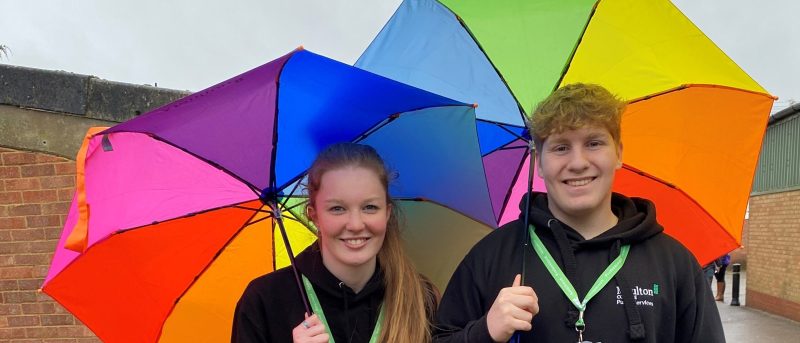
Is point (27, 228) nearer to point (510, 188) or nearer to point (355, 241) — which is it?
point (355, 241)

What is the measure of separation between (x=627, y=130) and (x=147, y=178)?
1.99 metres

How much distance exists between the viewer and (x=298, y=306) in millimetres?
2236

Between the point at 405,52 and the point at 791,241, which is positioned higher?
the point at 405,52

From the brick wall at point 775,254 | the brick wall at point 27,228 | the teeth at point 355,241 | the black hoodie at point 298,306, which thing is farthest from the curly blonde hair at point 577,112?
the brick wall at point 775,254

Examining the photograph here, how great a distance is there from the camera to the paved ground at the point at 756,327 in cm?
973

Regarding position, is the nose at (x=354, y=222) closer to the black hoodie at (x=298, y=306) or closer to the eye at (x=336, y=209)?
the eye at (x=336, y=209)

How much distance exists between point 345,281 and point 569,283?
A: 85 cm

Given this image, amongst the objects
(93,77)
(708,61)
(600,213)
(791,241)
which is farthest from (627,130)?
(791,241)

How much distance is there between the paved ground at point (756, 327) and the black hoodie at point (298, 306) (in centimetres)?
834

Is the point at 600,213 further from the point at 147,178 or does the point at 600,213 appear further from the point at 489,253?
the point at 147,178

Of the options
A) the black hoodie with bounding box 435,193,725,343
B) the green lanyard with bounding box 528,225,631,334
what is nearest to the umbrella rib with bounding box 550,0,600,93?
the black hoodie with bounding box 435,193,725,343

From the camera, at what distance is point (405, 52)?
118 inches

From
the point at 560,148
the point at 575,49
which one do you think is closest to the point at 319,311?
the point at 560,148

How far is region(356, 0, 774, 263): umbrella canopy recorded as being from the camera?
103 inches
